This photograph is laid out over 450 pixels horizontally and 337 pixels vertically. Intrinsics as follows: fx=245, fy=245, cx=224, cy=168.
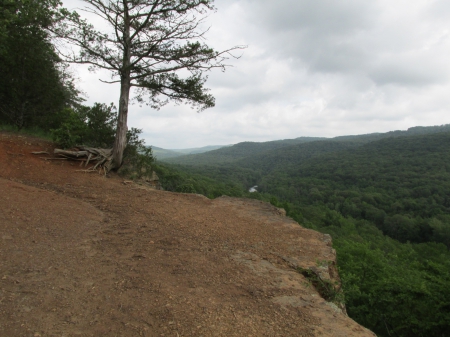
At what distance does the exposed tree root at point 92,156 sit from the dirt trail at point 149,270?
2.21 meters

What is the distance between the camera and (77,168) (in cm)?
778

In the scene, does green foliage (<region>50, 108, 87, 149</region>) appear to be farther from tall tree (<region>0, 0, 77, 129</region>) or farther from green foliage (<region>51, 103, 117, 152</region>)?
tall tree (<region>0, 0, 77, 129</region>)

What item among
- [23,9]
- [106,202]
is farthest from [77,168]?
[23,9]

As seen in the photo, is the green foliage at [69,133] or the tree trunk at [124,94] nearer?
the tree trunk at [124,94]

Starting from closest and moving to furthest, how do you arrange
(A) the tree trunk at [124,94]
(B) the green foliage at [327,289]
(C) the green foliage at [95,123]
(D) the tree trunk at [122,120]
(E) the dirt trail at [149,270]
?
(E) the dirt trail at [149,270], (B) the green foliage at [327,289], (A) the tree trunk at [124,94], (D) the tree trunk at [122,120], (C) the green foliage at [95,123]

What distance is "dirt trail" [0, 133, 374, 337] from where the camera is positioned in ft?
7.38

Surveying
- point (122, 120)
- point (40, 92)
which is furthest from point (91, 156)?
point (40, 92)

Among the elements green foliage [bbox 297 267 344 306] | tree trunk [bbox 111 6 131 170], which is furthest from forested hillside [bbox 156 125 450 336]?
tree trunk [bbox 111 6 131 170]

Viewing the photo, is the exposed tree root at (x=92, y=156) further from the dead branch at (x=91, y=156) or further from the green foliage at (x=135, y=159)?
the green foliage at (x=135, y=159)

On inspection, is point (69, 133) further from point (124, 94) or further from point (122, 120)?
point (124, 94)

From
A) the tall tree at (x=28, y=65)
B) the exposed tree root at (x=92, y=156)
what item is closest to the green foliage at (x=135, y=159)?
the exposed tree root at (x=92, y=156)

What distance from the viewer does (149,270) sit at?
3113mm

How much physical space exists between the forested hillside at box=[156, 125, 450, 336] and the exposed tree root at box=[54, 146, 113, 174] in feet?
25.8

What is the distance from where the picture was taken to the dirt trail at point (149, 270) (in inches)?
88.6
